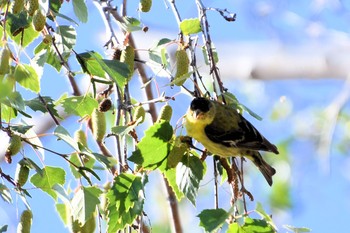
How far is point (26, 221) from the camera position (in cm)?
167

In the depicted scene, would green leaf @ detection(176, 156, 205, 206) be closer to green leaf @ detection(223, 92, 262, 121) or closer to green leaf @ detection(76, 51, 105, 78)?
green leaf @ detection(223, 92, 262, 121)

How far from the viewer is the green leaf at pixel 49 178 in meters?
1.76

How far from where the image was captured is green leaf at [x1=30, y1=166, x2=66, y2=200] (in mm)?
1757

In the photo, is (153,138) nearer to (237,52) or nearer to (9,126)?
(9,126)

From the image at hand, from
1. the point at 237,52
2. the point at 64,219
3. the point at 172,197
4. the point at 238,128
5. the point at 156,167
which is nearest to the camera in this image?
the point at 156,167

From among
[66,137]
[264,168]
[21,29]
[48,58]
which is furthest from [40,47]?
[264,168]

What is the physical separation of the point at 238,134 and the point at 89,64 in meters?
0.51

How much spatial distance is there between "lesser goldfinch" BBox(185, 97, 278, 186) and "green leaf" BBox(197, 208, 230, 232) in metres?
0.29

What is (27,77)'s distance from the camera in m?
1.72

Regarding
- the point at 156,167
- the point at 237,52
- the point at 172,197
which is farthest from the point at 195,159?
the point at 237,52

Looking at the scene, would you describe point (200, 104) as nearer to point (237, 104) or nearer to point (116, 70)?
point (237, 104)

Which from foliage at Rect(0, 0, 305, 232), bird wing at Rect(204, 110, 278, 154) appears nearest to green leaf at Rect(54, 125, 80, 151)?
foliage at Rect(0, 0, 305, 232)

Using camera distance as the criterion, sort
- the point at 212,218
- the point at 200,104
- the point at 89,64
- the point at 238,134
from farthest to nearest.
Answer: the point at 238,134 → the point at 200,104 → the point at 89,64 → the point at 212,218

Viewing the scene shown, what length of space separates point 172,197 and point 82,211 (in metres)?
0.77
